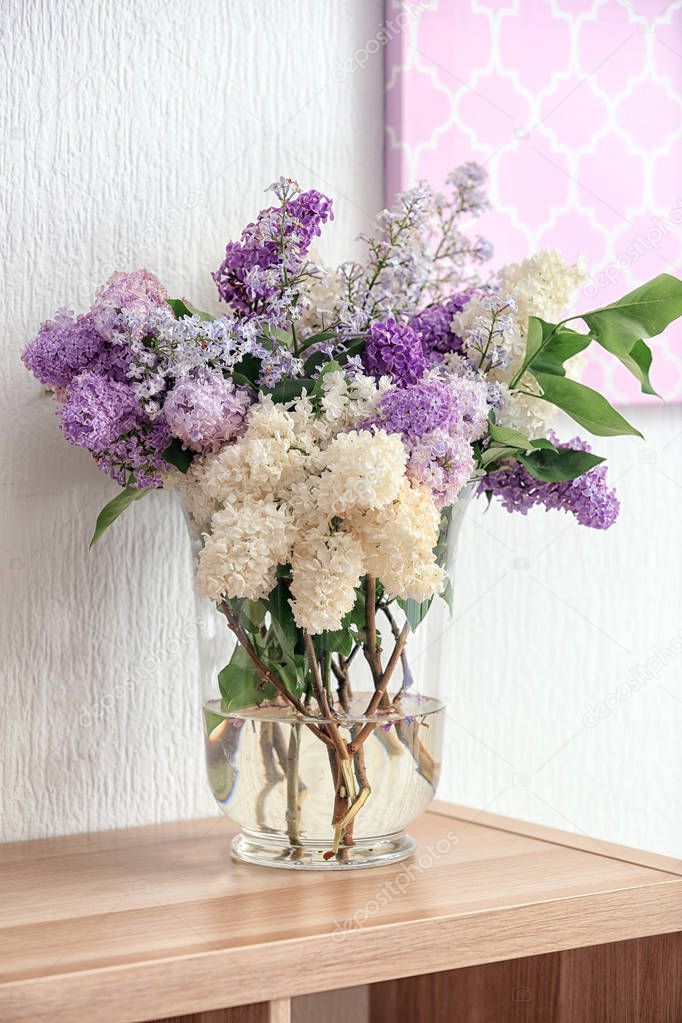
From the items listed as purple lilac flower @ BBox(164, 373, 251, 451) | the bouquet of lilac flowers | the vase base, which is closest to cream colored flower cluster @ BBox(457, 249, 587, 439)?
the bouquet of lilac flowers

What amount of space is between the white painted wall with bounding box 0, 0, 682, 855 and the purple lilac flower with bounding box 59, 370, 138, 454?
0.18 metres

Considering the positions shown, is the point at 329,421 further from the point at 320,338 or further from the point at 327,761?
the point at 327,761

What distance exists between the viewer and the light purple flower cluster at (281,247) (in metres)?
0.83

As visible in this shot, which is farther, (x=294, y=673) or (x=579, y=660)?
(x=579, y=660)

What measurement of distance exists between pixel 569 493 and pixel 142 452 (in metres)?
0.34

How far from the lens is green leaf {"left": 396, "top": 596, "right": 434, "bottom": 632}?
33.7 inches

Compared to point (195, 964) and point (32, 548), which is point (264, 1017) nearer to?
point (195, 964)

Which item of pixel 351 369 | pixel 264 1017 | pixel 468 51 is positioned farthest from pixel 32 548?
pixel 468 51

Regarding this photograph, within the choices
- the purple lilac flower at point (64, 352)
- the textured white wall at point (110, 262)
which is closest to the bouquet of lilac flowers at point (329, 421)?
the purple lilac flower at point (64, 352)

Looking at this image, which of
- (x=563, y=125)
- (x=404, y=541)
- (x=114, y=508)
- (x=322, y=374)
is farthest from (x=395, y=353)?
(x=563, y=125)

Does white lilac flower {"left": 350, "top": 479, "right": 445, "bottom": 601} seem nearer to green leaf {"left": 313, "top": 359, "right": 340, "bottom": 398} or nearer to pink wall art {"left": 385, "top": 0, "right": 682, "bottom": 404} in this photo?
green leaf {"left": 313, "top": 359, "right": 340, "bottom": 398}

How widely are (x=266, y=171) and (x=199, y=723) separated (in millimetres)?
528

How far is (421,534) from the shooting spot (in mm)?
734

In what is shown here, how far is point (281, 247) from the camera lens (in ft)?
2.73
